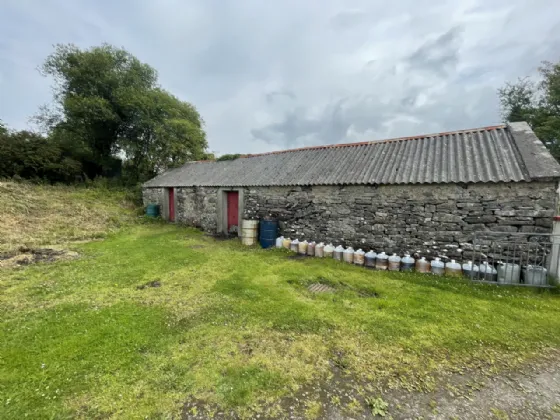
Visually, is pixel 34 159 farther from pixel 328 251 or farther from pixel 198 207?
pixel 328 251

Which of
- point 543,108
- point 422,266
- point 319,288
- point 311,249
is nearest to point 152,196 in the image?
point 311,249

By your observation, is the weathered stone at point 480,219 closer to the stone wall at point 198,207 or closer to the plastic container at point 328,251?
the plastic container at point 328,251

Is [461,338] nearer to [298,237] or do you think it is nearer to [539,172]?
[539,172]

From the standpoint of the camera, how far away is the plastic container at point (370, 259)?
23.9ft

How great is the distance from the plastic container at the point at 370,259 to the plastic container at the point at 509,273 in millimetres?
2827

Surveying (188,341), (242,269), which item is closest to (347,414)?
(188,341)

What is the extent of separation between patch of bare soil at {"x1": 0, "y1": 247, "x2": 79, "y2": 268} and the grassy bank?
61 centimetres

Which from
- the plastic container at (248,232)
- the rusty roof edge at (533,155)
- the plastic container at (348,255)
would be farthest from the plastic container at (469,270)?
the plastic container at (248,232)

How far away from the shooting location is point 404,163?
326 inches

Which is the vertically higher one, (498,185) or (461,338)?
(498,185)

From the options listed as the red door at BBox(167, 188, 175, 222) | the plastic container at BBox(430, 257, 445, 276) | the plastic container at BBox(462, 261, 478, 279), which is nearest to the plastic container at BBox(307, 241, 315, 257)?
the plastic container at BBox(430, 257, 445, 276)

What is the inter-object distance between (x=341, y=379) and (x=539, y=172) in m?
6.77

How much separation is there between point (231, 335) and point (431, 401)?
2.67 meters

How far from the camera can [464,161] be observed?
24.0 feet
